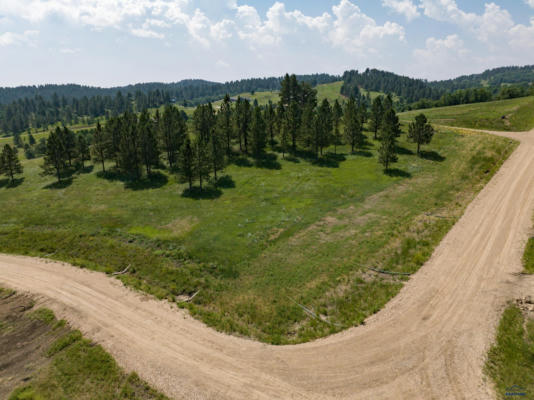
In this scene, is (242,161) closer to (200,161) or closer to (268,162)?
(268,162)

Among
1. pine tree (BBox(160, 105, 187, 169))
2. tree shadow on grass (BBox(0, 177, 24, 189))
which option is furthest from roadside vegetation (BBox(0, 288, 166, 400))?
tree shadow on grass (BBox(0, 177, 24, 189))

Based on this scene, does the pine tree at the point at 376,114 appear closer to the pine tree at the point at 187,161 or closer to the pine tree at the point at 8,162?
the pine tree at the point at 187,161

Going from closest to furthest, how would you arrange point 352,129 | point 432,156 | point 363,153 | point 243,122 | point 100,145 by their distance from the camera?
1. point 432,156
2. point 100,145
3. point 363,153
4. point 352,129
5. point 243,122

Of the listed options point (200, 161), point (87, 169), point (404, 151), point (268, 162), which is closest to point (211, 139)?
point (200, 161)

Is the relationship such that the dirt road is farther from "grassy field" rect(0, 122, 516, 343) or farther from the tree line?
the tree line

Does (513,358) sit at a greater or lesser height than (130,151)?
lesser

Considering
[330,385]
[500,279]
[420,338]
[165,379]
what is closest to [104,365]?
[165,379]

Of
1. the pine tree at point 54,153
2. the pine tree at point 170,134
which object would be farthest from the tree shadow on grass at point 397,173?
the pine tree at point 54,153

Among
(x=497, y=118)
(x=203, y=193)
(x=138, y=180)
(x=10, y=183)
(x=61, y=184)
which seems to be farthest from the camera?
(x=497, y=118)
